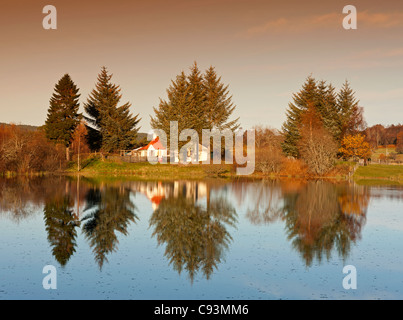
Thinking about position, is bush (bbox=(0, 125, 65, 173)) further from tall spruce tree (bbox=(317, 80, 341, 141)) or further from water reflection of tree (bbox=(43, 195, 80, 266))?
tall spruce tree (bbox=(317, 80, 341, 141))

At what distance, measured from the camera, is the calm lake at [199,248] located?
37.1 feet

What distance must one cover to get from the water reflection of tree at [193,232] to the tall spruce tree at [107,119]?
4557 cm

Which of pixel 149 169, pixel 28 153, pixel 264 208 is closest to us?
pixel 264 208

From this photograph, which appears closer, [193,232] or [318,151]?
[193,232]

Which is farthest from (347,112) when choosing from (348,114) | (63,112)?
(63,112)

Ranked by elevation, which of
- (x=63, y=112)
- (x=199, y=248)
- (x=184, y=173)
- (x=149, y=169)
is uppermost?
(x=63, y=112)

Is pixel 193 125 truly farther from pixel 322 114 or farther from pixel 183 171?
pixel 322 114

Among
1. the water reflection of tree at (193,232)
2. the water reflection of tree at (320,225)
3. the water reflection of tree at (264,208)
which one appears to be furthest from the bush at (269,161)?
the water reflection of tree at (193,232)

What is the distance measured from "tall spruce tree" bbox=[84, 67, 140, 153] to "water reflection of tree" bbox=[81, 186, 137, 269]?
1587 inches

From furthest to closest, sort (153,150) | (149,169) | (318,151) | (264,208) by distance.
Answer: (153,150), (149,169), (318,151), (264,208)

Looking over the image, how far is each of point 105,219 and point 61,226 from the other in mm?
2619

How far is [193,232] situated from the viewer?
60.9 ft
